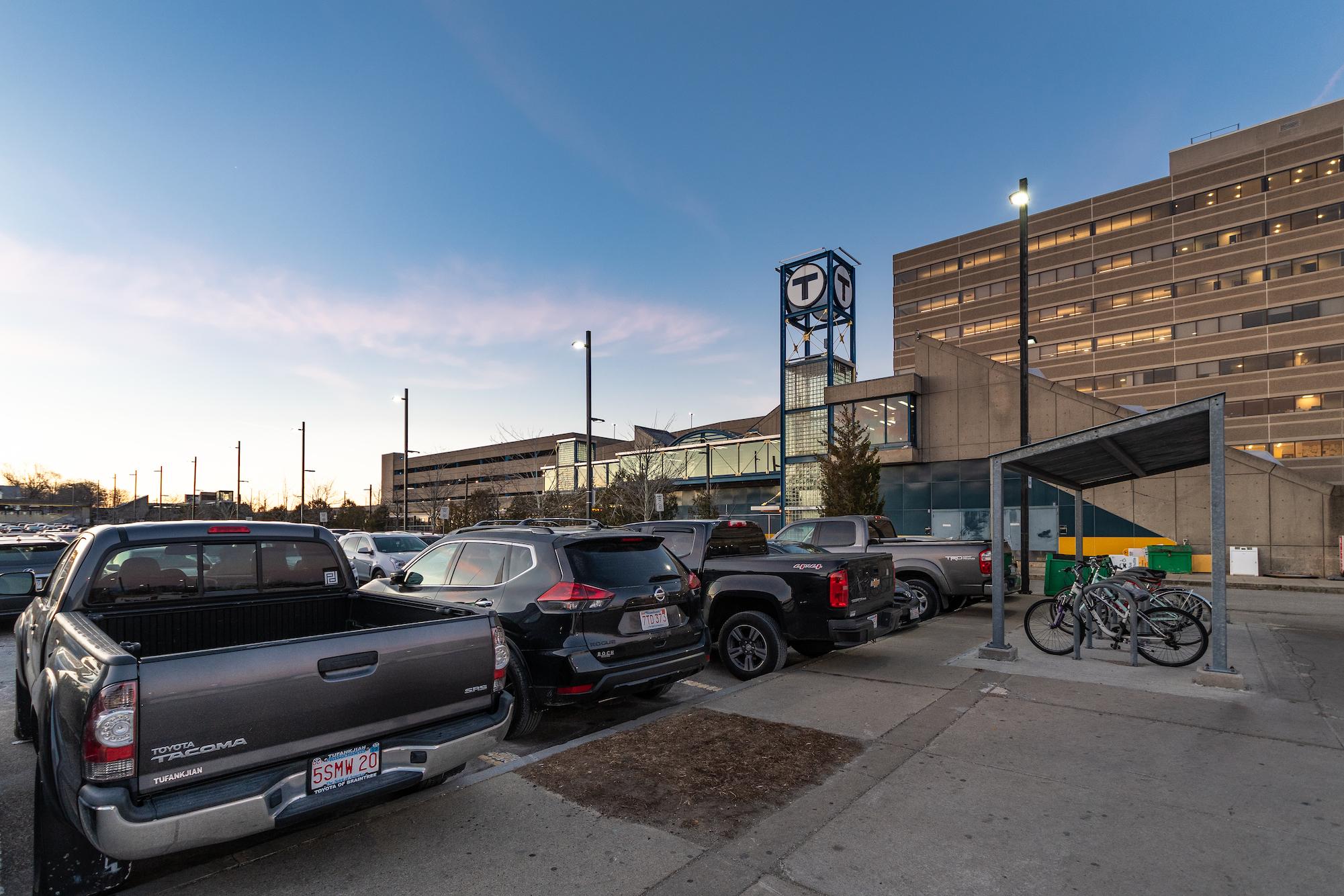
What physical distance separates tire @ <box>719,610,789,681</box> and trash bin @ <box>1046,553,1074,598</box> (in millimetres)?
6754

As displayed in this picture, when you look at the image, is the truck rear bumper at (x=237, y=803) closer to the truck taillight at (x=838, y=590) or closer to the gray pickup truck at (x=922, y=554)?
the truck taillight at (x=838, y=590)

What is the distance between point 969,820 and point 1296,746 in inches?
122

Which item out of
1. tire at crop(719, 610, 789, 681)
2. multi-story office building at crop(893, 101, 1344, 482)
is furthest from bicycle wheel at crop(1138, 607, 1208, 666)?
multi-story office building at crop(893, 101, 1344, 482)

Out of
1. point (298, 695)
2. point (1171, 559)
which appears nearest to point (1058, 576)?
point (1171, 559)

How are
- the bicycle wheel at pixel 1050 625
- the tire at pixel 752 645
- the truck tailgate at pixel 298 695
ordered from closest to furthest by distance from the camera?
the truck tailgate at pixel 298 695 < the tire at pixel 752 645 < the bicycle wheel at pixel 1050 625

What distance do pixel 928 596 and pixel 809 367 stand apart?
67.8ft

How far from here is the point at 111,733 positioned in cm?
261

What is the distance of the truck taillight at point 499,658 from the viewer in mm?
3928

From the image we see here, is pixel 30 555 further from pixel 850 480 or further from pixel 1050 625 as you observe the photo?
pixel 850 480

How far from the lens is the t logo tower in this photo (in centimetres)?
3091

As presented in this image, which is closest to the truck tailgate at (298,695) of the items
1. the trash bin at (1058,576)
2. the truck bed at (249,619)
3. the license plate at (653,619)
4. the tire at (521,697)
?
the truck bed at (249,619)

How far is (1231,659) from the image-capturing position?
8.09 metres

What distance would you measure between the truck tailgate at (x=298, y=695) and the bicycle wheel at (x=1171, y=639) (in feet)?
24.8

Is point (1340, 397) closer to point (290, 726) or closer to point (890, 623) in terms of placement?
point (890, 623)
